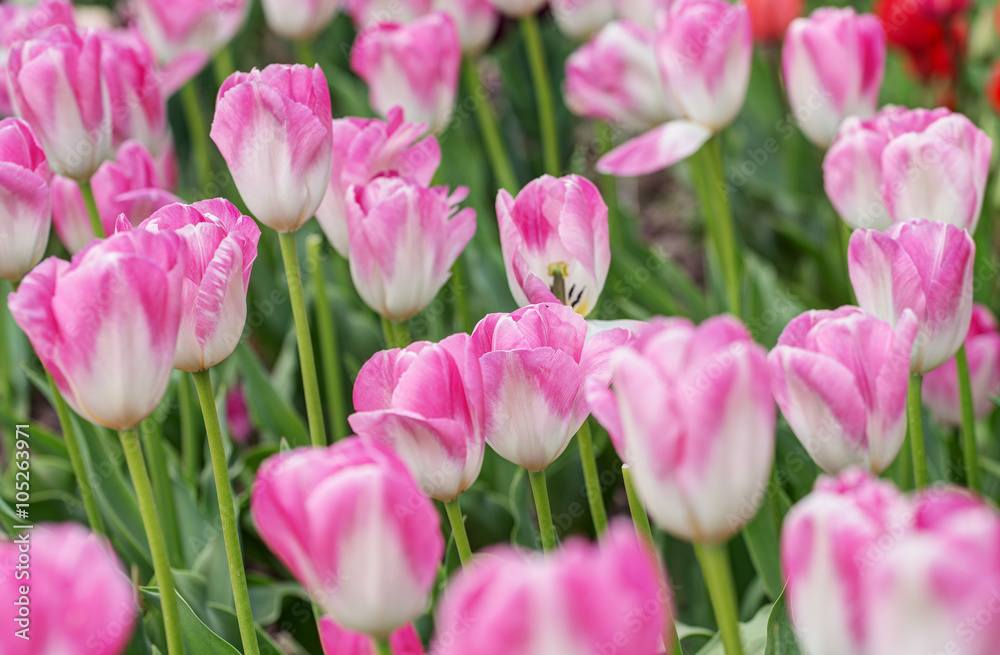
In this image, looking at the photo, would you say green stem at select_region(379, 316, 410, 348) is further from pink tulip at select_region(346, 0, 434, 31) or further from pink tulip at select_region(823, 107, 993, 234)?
pink tulip at select_region(346, 0, 434, 31)

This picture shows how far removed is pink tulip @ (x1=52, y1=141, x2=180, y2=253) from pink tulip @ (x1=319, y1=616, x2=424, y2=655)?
54 centimetres

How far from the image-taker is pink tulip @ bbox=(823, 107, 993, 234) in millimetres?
878

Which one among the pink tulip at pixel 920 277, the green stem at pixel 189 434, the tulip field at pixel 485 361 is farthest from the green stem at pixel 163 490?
the pink tulip at pixel 920 277

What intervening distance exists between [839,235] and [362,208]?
3.82 feet

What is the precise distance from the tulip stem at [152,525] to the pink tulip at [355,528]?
0.17 m

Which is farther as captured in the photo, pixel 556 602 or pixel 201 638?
pixel 201 638

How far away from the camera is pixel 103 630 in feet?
1.46

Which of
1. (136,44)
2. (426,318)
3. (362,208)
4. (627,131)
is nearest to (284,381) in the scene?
(426,318)

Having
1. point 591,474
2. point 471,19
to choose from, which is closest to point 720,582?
point 591,474

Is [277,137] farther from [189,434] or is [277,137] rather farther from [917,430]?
[189,434]

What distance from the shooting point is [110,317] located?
581 mm

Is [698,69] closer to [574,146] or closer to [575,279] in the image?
[575,279]

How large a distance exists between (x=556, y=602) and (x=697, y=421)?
0.38 ft

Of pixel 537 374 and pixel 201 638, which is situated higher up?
pixel 537 374
